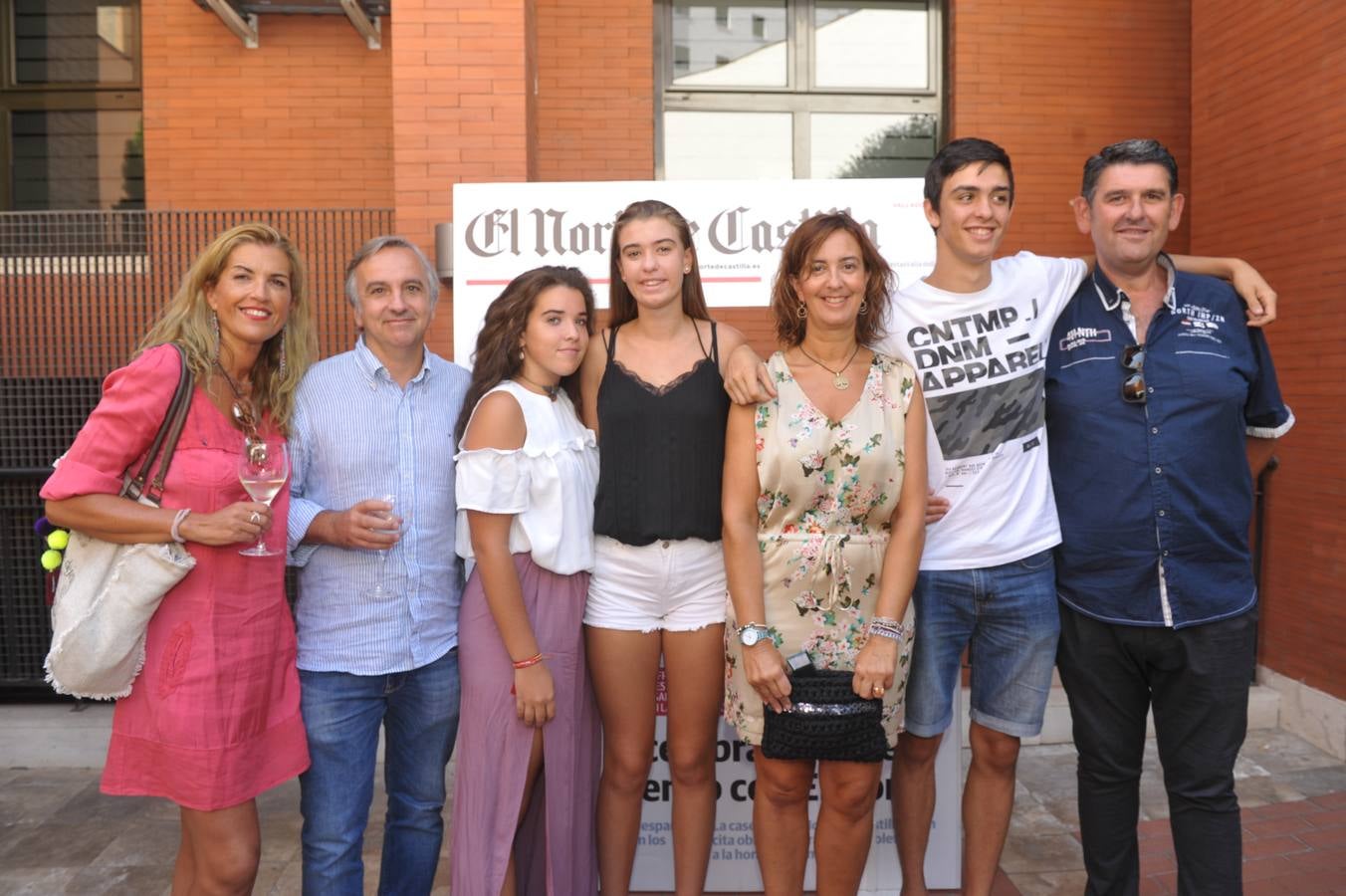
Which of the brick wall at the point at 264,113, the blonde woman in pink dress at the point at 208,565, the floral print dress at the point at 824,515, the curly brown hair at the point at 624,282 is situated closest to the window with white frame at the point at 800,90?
the brick wall at the point at 264,113

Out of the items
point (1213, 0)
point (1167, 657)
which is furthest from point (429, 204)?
point (1213, 0)

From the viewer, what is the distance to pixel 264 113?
21.9 feet

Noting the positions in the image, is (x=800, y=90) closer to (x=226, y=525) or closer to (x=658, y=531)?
(x=658, y=531)

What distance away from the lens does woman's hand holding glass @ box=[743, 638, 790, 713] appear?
2646 millimetres

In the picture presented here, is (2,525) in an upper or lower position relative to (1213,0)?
lower

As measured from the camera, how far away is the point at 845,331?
2811mm

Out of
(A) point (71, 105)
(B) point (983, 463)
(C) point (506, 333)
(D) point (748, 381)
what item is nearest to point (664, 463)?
(D) point (748, 381)

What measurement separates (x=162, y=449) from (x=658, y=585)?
4.31ft

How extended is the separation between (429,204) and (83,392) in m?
2.40

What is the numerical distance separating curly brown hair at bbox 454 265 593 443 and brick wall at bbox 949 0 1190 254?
14.6 feet

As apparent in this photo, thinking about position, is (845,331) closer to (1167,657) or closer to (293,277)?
(1167,657)

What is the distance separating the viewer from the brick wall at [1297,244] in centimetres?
497

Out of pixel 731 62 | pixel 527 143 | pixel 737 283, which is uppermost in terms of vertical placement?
pixel 731 62

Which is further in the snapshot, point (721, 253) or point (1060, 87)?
point (1060, 87)
